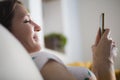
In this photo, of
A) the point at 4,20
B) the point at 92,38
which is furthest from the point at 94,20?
the point at 4,20

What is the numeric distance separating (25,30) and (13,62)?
14cm

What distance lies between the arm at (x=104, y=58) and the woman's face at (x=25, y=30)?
0.29 feet

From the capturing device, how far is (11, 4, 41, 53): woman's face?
12.8 inches

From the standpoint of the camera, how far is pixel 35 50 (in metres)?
0.33

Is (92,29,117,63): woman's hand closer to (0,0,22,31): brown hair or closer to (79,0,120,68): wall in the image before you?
(79,0,120,68): wall

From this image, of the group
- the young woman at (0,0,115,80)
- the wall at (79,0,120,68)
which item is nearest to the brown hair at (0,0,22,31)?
the young woman at (0,0,115,80)

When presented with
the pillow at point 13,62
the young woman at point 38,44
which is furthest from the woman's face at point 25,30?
the pillow at point 13,62

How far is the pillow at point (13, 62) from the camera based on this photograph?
0.60ft

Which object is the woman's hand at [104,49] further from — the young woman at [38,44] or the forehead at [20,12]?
the forehead at [20,12]

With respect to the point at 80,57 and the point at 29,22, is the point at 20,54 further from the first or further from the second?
the point at 80,57

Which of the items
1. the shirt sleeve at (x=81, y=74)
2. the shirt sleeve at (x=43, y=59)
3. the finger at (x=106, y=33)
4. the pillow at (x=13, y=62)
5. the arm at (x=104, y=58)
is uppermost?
the pillow at (x=13, y=62)

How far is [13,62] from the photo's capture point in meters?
0.19

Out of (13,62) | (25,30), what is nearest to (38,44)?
(25,30)

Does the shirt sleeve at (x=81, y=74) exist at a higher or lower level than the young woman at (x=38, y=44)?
lower
